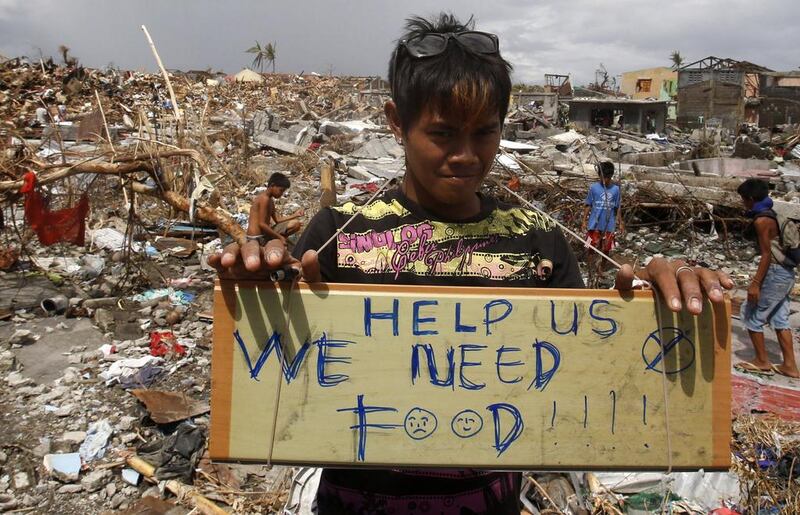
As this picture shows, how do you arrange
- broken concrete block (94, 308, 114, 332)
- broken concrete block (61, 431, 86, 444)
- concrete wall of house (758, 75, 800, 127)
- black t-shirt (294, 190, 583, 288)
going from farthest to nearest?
concrete wall of house (758, 75, 800, 127) < broken concrete block (94, 308, 114, 332) < broken concrete block (61, 431, 86, 444) < black t-shirt (294, 190, 583, 288)

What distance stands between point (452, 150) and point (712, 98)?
30.1 metres

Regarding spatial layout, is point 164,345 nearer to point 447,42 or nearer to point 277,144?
point 447,42

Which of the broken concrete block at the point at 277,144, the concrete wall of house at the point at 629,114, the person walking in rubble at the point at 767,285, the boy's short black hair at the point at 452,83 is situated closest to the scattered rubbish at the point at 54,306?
the boy's short black hair at the point at 452,83

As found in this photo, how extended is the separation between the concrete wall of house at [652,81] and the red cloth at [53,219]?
3957 cm

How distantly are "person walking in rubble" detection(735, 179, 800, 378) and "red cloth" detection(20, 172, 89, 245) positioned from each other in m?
6.66

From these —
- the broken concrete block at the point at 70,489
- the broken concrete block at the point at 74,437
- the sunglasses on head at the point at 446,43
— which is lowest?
the broken concrete block at the point at 70,489

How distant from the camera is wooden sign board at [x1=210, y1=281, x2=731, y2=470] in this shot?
119 cm

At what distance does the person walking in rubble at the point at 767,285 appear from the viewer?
15.9 ft

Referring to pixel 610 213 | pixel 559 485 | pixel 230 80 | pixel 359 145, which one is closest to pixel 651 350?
pixel 559 485

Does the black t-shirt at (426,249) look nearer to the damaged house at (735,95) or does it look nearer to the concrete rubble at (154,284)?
the concrete rubble at (154,284)

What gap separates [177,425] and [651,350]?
3549mm

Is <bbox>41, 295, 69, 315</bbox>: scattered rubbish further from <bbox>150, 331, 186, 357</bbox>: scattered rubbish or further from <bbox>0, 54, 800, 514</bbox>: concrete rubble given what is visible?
<bbox>150, 331, 186, 357</bbox>: scattered rubbish

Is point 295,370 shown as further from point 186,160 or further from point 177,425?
point 186,160

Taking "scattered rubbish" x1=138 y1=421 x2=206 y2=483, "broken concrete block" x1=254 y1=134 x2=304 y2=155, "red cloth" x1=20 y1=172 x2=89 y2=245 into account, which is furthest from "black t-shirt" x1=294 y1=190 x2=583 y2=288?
"broken concrete block" x1=254 y1=134 x2=304 y2=155
